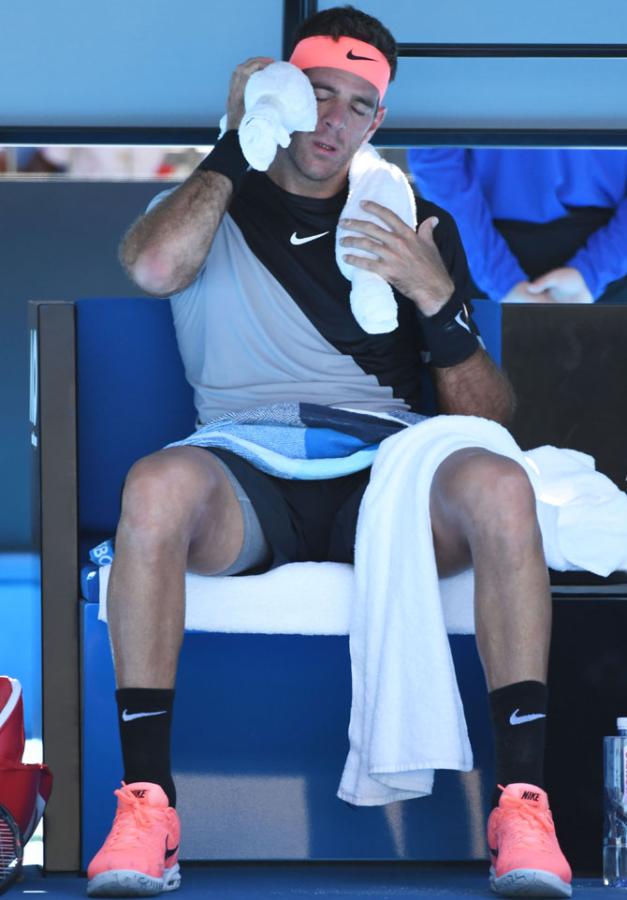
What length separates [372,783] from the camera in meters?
1.92

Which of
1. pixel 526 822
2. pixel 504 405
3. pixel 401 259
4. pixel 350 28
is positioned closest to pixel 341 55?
pixel 350 28

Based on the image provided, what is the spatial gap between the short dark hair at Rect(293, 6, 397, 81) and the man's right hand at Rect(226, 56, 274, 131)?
0.15 m

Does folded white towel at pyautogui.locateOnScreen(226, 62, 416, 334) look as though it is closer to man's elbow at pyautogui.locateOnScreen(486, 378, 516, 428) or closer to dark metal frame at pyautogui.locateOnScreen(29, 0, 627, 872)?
man's elbow at pyautogui.locateOnScreen(486, 378, 516, 428)

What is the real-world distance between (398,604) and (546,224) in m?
2.01

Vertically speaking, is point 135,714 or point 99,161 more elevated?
point 99,161

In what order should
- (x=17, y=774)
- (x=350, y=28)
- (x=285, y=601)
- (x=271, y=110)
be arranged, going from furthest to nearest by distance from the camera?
(x=350, y=28), (x=271, y=110), (x=285, y=601), (x=17, y=774)

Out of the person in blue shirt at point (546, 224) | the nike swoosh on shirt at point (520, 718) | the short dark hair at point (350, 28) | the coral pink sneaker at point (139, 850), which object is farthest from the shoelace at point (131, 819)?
the person in blue shirt at point (546, 224)

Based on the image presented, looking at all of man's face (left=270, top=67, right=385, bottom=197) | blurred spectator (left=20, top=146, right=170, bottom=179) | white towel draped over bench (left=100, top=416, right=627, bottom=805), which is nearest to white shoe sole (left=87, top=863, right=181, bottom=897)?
white towel draped over bench (left=100, top=416, right=627, bottom=805)

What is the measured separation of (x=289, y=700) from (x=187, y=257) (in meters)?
0.65

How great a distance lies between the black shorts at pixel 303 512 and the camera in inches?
78.3

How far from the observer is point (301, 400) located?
2193mm

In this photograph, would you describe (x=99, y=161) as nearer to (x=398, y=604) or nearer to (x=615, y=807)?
(x=398, y=604)

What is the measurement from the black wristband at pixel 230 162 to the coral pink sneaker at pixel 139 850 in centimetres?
90

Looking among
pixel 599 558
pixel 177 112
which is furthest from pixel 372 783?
pixel 177 112
